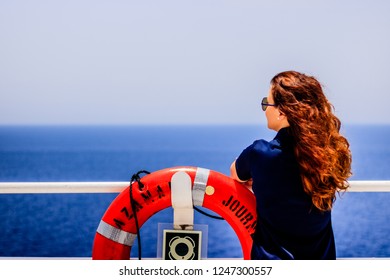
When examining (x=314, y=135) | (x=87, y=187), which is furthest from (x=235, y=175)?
(x=87, y=187)

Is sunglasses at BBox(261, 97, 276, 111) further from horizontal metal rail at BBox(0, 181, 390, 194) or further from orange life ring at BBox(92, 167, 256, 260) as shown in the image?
horizontal metal rail at BBox(0, 181, 390, 194)

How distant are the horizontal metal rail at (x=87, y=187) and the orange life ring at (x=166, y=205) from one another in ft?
0.20

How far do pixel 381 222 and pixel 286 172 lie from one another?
35.5 m

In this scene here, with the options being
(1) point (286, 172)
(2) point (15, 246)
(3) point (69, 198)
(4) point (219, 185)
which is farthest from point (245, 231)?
(3) point (69, 198)

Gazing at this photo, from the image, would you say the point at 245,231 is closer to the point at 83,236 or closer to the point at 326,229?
the point at 326,229

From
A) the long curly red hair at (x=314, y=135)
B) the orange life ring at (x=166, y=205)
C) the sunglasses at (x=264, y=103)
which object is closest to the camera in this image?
the long curly red hair at (x=314, y=135)

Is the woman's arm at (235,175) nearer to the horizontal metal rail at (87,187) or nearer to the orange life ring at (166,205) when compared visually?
the orange life ring at (166,205)

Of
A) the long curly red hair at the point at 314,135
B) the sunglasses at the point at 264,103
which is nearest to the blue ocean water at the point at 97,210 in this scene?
the long curly red hair at the point at 314,135

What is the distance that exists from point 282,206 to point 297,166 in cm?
13

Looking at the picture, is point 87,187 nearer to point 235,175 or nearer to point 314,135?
point 235,175

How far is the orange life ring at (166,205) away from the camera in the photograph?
1.97 m

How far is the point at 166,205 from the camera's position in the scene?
2.04m

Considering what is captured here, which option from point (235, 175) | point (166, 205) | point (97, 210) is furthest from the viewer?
point (97, 210)

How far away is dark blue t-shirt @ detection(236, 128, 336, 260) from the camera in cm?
162
